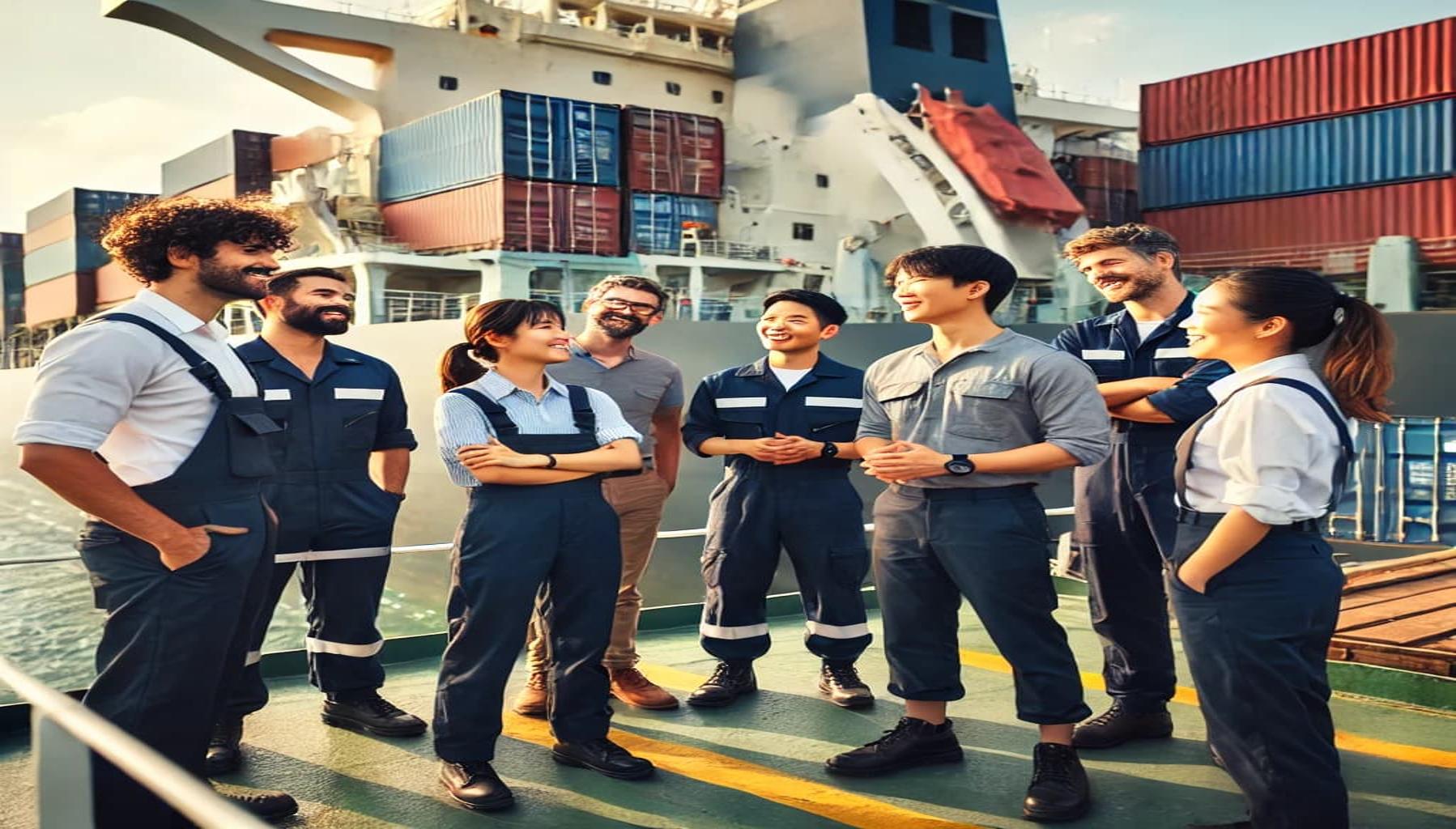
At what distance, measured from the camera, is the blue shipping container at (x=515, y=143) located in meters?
17.9

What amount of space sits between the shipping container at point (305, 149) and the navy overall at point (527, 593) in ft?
64.8

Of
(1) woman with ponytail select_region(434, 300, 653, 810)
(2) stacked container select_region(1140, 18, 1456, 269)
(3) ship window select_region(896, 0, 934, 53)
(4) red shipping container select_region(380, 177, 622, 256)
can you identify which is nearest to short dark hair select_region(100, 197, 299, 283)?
(1) woman with ponytail select_region(434, 300, 653, 810)

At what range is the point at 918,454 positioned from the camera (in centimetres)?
320

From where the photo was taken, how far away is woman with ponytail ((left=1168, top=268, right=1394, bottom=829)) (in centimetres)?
243

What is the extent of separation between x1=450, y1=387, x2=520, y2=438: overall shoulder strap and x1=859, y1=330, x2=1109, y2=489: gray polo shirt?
1.23 m

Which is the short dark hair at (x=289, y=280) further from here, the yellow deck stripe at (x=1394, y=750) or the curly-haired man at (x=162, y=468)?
the yellow deck stripe at (x=1394, y=750)

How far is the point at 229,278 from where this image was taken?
8.91 feet

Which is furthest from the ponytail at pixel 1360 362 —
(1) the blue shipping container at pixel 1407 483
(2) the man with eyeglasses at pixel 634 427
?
(1) the blue shipping container at pixel 1407 483

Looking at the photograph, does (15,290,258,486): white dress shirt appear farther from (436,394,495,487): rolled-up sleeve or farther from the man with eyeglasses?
the man with eyeglasses

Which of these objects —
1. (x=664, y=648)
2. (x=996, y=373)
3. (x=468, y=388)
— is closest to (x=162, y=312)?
(x=468, y=388)

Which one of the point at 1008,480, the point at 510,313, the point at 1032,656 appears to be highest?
the point at 510,313

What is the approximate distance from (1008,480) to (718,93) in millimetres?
23040

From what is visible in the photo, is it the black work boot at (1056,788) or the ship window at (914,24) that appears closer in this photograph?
the black work boot at (1056,788)

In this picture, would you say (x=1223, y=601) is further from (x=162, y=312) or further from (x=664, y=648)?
(x=664, y=648)
